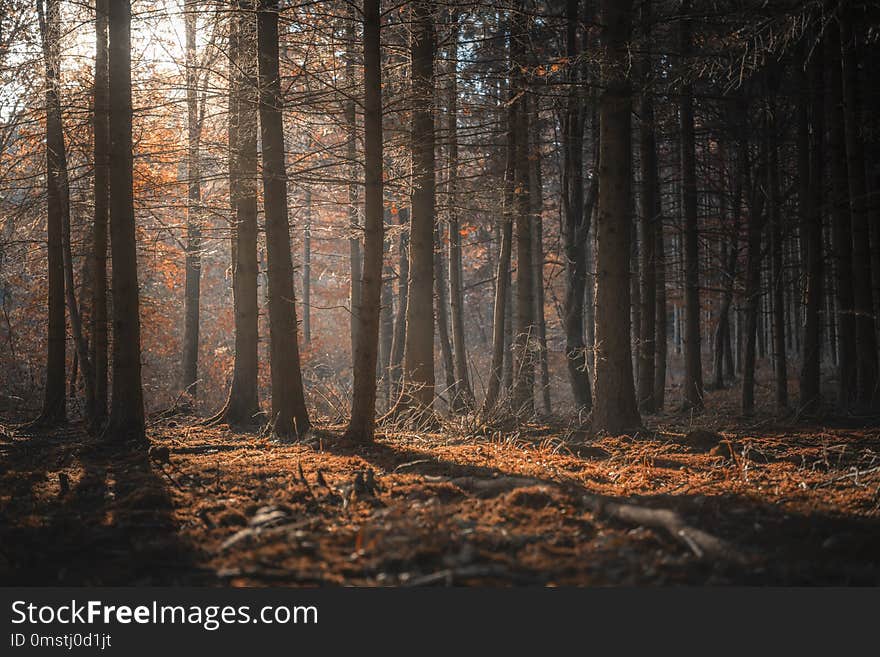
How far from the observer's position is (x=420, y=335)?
12055 millimetres

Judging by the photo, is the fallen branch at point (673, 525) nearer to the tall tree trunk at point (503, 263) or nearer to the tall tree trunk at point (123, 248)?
the tall tree trunk at point (123, 248)

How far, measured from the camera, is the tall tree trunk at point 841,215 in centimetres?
1120

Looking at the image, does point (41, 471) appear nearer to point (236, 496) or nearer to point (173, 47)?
point (236, 496)

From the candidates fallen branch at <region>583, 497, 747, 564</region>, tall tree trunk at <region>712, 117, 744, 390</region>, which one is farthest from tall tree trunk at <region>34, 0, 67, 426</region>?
tall tree trunk at <region>712, 117, 744, 390</region>

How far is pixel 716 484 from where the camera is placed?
236 inches

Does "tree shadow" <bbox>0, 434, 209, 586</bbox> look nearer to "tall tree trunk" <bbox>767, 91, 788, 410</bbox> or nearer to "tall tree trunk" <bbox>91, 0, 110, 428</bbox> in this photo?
"tall tree trunk" <bbox>91, 0, 110, 428</bbox>

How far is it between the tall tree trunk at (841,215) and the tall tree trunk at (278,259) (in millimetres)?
8315

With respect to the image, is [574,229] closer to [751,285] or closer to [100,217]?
[751,285]

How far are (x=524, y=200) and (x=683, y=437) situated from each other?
6319mm

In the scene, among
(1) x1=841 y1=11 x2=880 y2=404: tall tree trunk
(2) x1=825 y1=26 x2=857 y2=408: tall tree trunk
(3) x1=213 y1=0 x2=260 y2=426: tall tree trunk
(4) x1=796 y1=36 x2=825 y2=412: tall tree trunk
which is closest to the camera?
(1) x1=841 y1=11 x2=880 y2=404: tall tree trunk

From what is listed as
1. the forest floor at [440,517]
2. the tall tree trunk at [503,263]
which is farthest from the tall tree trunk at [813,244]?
the tall tree trunk at [503,263]

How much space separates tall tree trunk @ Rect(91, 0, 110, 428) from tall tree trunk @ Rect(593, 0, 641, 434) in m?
6.99

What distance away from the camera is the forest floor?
11.9 ft

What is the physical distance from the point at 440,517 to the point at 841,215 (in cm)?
1026
